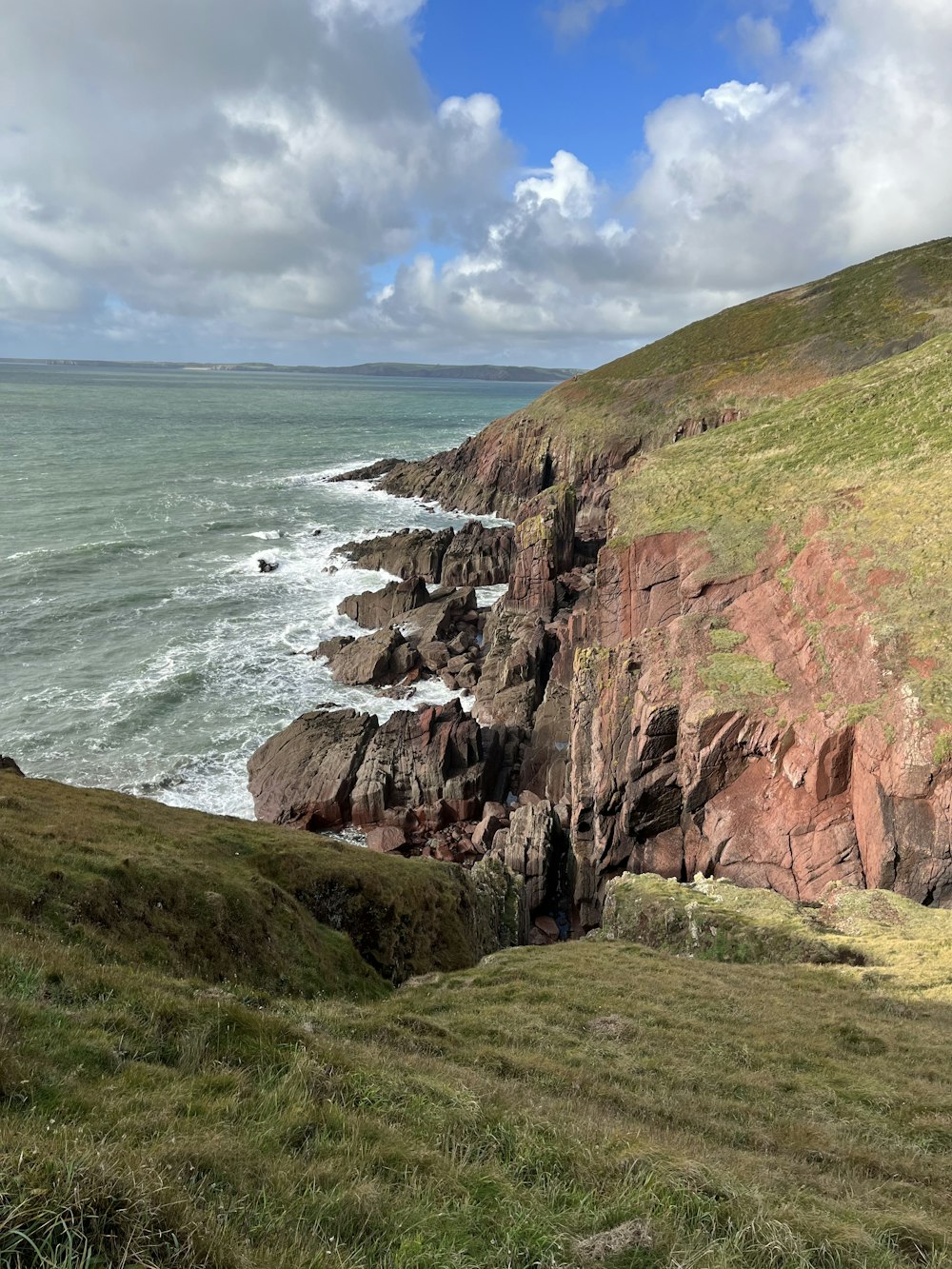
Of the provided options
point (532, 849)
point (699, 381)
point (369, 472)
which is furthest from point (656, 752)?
point (369, 472)

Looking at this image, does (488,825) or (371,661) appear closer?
(488,825)

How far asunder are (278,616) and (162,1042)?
5667 centimetres

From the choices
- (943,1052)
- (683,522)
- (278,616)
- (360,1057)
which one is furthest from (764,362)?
(360,1057)

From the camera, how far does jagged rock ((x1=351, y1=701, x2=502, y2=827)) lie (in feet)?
127

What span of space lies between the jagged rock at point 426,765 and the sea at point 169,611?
6.55m

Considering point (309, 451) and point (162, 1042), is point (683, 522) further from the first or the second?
point (309, 451)

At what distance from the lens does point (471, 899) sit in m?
27.2

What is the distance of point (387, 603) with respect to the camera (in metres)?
61.3

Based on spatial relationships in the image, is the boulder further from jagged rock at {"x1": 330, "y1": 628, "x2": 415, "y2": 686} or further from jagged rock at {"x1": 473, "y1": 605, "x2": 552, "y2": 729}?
jagged rock at {"x1": 473, "y1": 605, "x2": 552, "y2": 729}

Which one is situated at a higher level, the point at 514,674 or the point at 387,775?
the point at 514,674

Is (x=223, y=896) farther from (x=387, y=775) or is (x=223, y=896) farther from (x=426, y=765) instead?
(x=426, y=765)

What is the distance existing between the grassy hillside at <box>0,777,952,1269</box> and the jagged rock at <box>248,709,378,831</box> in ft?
65.7

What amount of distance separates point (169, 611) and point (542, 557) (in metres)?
34.8

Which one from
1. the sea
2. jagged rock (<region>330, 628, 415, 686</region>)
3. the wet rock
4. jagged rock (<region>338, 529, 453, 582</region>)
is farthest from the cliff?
the wet rock
